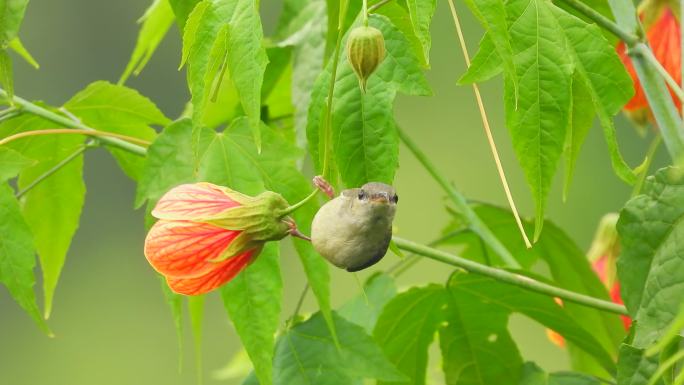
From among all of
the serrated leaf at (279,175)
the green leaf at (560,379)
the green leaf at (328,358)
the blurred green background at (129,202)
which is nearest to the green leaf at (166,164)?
the serrated leaf at (279,175)

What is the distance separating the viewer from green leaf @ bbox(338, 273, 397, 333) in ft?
2.81

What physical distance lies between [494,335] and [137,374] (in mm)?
6092

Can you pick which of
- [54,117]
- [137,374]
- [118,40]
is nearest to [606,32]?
[54,117]

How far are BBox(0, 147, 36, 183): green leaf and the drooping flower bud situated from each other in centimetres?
21

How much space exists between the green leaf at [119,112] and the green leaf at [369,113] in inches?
7.7

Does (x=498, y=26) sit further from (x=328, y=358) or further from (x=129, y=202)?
(x=129, y=202)

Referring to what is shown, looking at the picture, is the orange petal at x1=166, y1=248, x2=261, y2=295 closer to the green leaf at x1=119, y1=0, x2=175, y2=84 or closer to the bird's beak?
the bird's beak

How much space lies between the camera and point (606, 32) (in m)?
0.71

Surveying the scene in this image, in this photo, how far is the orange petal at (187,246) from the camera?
623mm

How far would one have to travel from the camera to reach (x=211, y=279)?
2.06ft

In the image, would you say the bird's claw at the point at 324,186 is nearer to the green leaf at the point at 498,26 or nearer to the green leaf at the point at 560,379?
the green leaf at the point at 498,26

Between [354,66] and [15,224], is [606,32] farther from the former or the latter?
[15,224]

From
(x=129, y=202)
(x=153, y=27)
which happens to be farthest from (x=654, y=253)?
(x=129, y=202)

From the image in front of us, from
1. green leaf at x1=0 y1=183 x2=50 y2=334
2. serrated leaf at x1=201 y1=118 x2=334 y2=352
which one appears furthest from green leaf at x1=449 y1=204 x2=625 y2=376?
green leaf at x1=0 y1=183 x2=50 y2=334
